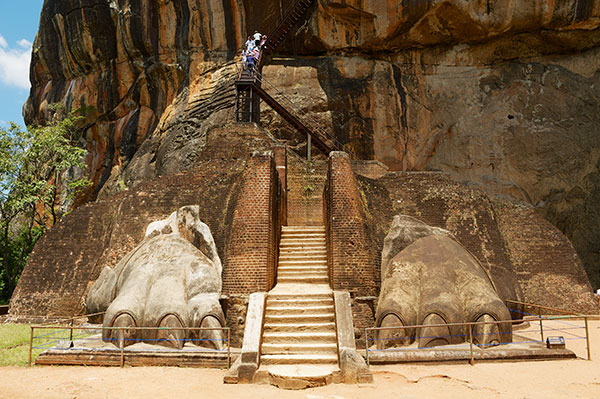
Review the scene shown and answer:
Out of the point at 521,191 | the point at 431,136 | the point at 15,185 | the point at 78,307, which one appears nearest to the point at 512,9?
the point at 431,136

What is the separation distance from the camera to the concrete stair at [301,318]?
766cm

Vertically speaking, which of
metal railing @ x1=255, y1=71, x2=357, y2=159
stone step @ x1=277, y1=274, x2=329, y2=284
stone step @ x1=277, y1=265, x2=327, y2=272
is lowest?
stone step @ x1=277, y1=274, x2=329, y2=284

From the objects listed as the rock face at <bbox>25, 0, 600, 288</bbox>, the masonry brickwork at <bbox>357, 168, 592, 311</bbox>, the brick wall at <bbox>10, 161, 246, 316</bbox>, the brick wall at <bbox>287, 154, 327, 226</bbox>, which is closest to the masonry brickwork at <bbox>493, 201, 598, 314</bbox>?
the masonry brickwork at <bbox>357, 168, 592, 311</bbox>

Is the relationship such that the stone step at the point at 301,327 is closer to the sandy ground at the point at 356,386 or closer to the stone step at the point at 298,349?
the stone step at the point at 298,349

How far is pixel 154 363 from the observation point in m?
8.13

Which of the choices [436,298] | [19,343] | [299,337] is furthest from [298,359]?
[19,343]

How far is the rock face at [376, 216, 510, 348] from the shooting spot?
9.05m

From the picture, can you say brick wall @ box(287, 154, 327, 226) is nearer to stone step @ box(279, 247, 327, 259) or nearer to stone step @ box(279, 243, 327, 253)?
stone step @ box(279, 243, 327, 253)

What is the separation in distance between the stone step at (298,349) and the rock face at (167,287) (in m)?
1.27

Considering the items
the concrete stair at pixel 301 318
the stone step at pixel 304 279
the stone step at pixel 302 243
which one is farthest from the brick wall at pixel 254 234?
the stone step at pixel 302 243

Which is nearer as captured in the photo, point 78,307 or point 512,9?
point 78,307

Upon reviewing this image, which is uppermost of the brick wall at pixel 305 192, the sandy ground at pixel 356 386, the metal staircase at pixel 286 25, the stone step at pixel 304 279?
the metal staircase at pixel 286 25

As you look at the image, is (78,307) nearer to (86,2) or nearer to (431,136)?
(431,136)

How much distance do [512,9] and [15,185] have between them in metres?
21.7
